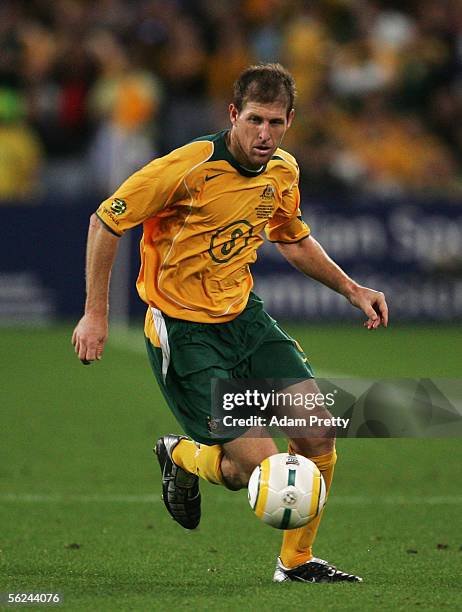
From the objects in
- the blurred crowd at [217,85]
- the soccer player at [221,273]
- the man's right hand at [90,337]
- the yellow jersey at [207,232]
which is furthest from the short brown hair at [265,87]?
the blurred crowd at [217,85]

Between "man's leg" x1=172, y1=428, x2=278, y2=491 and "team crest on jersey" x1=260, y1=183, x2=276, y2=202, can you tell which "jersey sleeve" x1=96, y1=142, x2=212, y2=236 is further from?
"man's leg" x1=172, y1=428, x2=278, y2=491

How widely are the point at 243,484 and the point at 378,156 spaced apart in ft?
40.4

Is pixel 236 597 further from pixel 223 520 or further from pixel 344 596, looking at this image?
pixel 223 520

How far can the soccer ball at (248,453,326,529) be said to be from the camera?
204 inches

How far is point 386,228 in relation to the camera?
53.9 ft

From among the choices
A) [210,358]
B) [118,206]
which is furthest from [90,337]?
[210,358]

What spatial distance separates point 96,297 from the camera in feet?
17.8

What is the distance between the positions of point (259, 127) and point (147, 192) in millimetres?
539

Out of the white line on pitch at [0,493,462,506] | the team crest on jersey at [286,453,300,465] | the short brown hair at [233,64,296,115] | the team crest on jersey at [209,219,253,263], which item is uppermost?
the short brown hair at [233,64,296,115]

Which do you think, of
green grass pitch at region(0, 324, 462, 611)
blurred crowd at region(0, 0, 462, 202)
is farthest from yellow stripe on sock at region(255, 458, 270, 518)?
blurred crowd at region(0, 0, 462, 202)

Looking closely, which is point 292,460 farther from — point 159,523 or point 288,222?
point 159,523

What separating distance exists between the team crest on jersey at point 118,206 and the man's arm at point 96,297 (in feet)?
0.27

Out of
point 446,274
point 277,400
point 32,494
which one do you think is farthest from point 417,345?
point 277,400

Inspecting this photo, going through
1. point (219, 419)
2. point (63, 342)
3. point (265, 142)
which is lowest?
point (63, 342)
